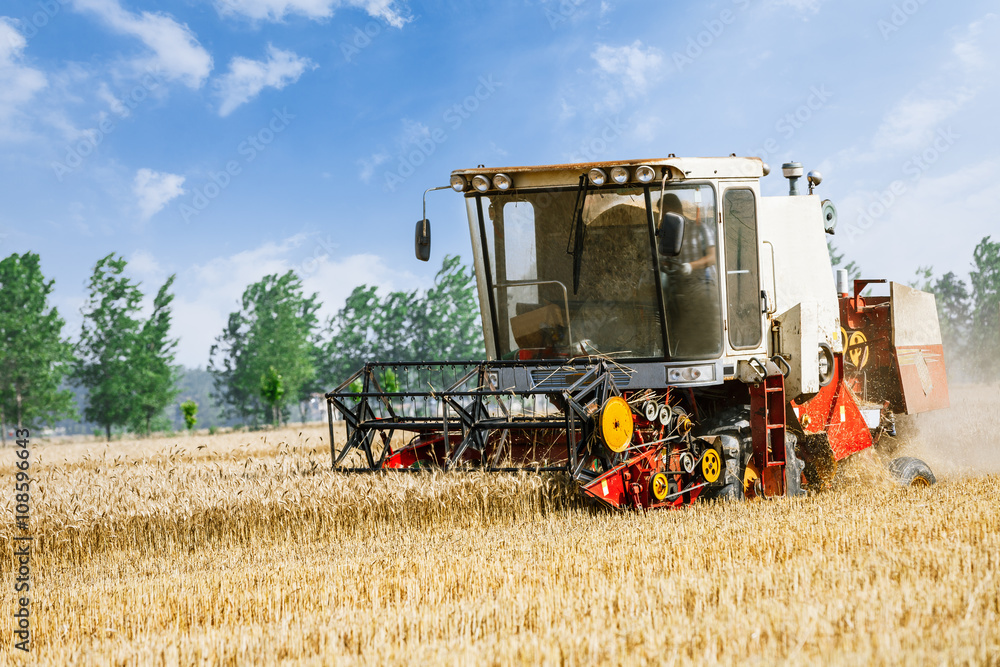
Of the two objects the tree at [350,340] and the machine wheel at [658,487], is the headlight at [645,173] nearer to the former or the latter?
the machine wheel at [658,487]

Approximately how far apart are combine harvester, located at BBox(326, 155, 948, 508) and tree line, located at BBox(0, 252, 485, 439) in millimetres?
29536

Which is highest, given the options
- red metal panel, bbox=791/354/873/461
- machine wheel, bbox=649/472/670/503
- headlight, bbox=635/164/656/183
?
headlight, bbox=635/164/656/183

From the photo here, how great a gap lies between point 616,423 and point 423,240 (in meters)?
2.35

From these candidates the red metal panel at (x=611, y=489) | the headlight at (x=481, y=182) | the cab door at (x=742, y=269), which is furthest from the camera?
the headlight at (x=481, y=182)

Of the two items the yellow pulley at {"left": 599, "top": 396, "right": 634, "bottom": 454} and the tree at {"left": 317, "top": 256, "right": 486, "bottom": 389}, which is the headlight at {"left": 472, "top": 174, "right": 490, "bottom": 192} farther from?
the tree at {"left": 317, "top": 256, "right": 486, "bottom": 389}

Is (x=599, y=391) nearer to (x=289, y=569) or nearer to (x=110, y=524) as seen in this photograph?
(x=289, y=569)

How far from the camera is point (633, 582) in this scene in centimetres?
394

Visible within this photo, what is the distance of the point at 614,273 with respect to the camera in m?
6.65

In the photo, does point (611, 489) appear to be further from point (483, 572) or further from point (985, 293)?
point (985, 293)

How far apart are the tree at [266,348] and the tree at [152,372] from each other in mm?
4211

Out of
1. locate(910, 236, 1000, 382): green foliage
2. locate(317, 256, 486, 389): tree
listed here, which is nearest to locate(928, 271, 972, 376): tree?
locate(910, 236, 1000, 382): green foliage

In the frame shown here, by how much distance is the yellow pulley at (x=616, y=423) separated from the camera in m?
5.80

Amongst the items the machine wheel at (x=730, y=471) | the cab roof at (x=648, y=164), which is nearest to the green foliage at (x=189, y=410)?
the cab roof at (x=648, y=164)

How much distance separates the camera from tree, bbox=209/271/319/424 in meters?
43.2
